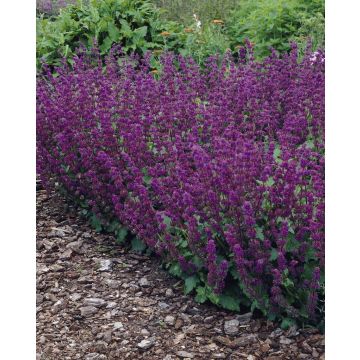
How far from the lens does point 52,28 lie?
7.52 metres

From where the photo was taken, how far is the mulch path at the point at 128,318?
2.92 m

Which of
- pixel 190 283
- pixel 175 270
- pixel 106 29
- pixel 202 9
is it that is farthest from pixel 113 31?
pixel 190 283

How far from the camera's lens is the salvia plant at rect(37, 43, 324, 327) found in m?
2.82

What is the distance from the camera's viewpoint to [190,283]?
10.4 ft

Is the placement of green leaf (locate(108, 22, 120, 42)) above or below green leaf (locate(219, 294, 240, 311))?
above

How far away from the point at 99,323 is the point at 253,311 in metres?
0.75

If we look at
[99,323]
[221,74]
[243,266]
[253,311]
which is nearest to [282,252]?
[243,266]

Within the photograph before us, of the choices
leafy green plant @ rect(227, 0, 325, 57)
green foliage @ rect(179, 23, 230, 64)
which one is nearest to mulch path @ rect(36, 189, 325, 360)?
green foliage @ rect(179, 23, 230, 64)

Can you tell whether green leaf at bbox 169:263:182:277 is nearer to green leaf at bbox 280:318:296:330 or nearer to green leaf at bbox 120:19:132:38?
green leaf at bbox 280:318:296:330

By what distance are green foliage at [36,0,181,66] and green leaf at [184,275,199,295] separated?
13.7ft

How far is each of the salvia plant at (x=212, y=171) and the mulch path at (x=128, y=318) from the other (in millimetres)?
97

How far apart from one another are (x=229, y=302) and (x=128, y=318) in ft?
1.66

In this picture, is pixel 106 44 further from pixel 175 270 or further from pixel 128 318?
pixel 128 318
